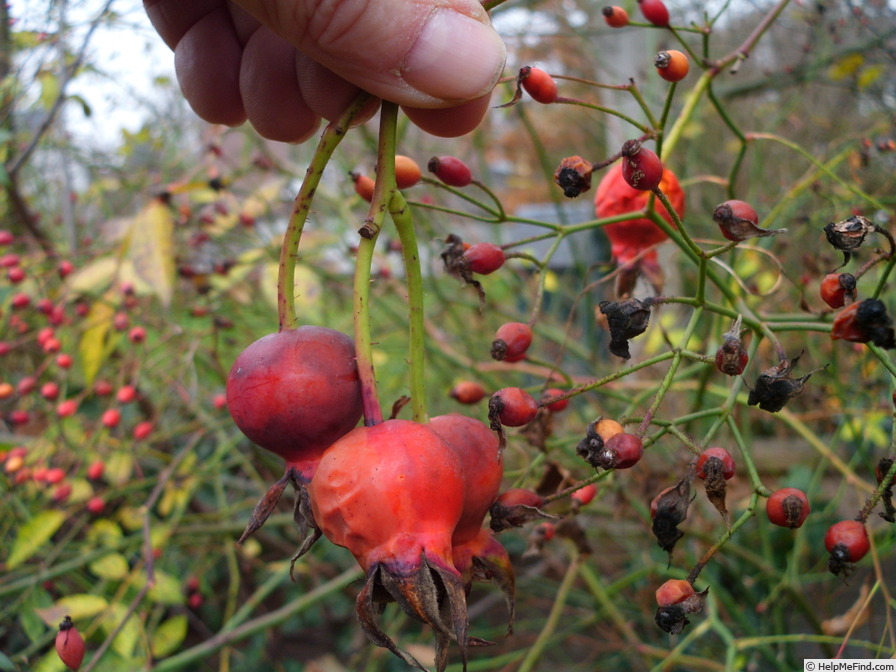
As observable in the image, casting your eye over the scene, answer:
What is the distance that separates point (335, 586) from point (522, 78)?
933 millimetres

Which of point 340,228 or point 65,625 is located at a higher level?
point 65,625

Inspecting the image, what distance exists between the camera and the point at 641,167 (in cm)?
55

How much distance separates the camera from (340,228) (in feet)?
6.82

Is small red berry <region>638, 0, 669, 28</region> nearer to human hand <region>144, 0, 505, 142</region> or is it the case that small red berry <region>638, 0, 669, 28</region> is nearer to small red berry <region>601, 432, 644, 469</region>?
human hand <region>144, 0, 505, 142</region>

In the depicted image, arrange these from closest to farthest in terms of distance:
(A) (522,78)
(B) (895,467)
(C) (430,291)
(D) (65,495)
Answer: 1. (B) (895,467)
2. (A) (522,78)
3. (D) (65,495)
4. (C) (430,291)

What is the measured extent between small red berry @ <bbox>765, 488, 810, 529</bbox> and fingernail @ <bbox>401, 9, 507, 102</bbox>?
43 cm

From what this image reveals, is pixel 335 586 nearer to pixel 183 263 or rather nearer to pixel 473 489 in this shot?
pixel 473 489

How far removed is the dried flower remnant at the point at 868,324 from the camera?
1.53ft

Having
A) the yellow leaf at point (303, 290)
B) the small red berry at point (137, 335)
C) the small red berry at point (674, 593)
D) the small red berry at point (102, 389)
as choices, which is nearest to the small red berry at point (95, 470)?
the small red berry at point (102, 389)

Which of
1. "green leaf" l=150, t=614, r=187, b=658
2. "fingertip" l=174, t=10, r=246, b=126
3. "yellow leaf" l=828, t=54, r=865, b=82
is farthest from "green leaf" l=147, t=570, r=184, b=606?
"yellow leaf" l=828, t=54, r=865, b=82

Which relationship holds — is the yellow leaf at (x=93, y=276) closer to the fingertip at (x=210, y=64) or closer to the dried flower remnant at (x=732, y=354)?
the fingertip at (x=210, y=64)

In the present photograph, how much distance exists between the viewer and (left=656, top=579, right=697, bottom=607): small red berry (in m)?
0.53

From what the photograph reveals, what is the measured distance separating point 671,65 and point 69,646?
821 mm

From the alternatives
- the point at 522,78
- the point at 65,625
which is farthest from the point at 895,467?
the point at 65,625
